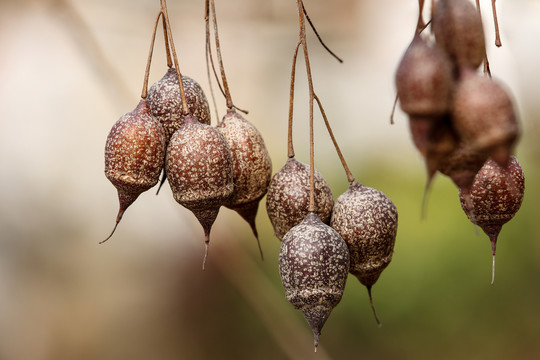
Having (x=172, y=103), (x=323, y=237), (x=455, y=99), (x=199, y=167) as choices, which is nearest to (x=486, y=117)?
(x=455, y=99)

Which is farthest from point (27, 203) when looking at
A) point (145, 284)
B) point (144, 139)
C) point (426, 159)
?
point (426, 159)

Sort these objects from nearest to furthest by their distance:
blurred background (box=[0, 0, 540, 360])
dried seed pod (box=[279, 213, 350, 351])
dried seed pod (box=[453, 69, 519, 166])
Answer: dried seed pod (box=[453, 69, 519, 166]) → dried seed pod (box=[279, 213, 350, 351]) → blurred background (box=[0, 0, 540, 360])

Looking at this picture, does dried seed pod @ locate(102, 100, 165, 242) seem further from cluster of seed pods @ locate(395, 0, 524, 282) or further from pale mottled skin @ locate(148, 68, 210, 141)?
cluster of seed pods @ locate(395, 0, 524, 282)

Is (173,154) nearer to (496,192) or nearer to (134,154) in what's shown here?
(134,154)

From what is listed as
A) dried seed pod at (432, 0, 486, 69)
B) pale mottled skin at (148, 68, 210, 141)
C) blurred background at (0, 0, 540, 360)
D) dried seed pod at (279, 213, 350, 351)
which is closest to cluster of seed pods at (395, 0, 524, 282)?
dried seed pod at (432, 0, 486, 69)

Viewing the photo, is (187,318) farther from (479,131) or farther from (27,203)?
(479,131)
